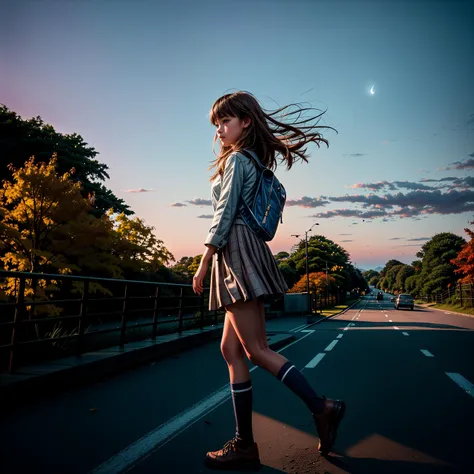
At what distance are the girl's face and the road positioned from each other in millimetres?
1987

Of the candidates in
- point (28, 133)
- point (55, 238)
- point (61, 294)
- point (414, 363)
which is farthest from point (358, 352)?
point (28, 133)

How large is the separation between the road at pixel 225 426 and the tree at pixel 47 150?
21.4 m

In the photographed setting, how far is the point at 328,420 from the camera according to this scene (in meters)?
2.32

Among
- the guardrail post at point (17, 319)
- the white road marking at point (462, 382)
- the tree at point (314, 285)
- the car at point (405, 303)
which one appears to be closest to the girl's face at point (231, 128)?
the guardrail post at point (17, 319)

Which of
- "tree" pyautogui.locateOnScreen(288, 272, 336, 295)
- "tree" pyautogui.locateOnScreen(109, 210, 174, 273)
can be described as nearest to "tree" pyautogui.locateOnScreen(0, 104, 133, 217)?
"tree" pyautogui.locateOnScreen(109, 210, 174, 273)

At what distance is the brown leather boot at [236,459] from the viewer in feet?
7.38

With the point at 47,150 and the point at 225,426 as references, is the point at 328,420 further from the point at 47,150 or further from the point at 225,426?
the point at 47,150

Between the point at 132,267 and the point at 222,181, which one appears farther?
the point at 132,267

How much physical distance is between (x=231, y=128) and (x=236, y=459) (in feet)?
6.52

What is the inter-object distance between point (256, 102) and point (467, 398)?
11.8 ft

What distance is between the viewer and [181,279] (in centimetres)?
3238

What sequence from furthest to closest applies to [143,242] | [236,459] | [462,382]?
[143,242] < [462,382] < [236,459]

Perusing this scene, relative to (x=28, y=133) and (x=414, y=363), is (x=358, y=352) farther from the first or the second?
(x=28, y=133)

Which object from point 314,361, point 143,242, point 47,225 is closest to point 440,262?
point 143,242
